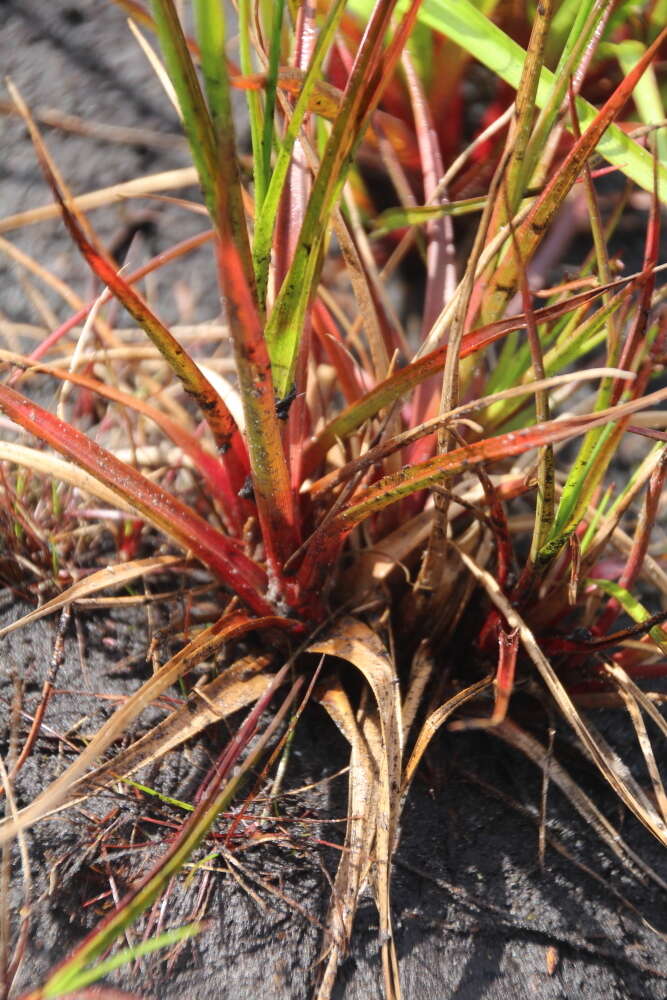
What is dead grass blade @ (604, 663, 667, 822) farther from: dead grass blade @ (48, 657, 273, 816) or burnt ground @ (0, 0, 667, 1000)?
dead grass blade @ (48, 657, 273, 816)

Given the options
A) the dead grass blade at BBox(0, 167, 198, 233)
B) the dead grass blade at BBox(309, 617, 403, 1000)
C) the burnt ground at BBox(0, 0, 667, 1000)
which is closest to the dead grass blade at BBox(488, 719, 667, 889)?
the burnt ground at BBox(0, 0, 667, 1000)

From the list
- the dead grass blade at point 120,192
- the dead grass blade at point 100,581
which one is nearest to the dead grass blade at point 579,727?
the dead grass blade at point 100,581

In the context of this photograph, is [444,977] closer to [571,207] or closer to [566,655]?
[566,655]

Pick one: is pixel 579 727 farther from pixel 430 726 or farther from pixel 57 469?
pixel 57 469

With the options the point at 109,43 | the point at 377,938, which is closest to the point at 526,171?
the point at 377,938

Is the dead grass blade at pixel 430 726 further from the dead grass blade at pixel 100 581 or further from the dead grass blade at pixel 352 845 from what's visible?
the dead grass blade at pixel 100 581

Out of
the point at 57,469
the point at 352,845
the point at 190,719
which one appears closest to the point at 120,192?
the point at 57,469

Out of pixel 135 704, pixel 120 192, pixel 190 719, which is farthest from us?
pixel 120 192

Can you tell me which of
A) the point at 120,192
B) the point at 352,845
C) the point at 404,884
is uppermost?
the point at 120,192
